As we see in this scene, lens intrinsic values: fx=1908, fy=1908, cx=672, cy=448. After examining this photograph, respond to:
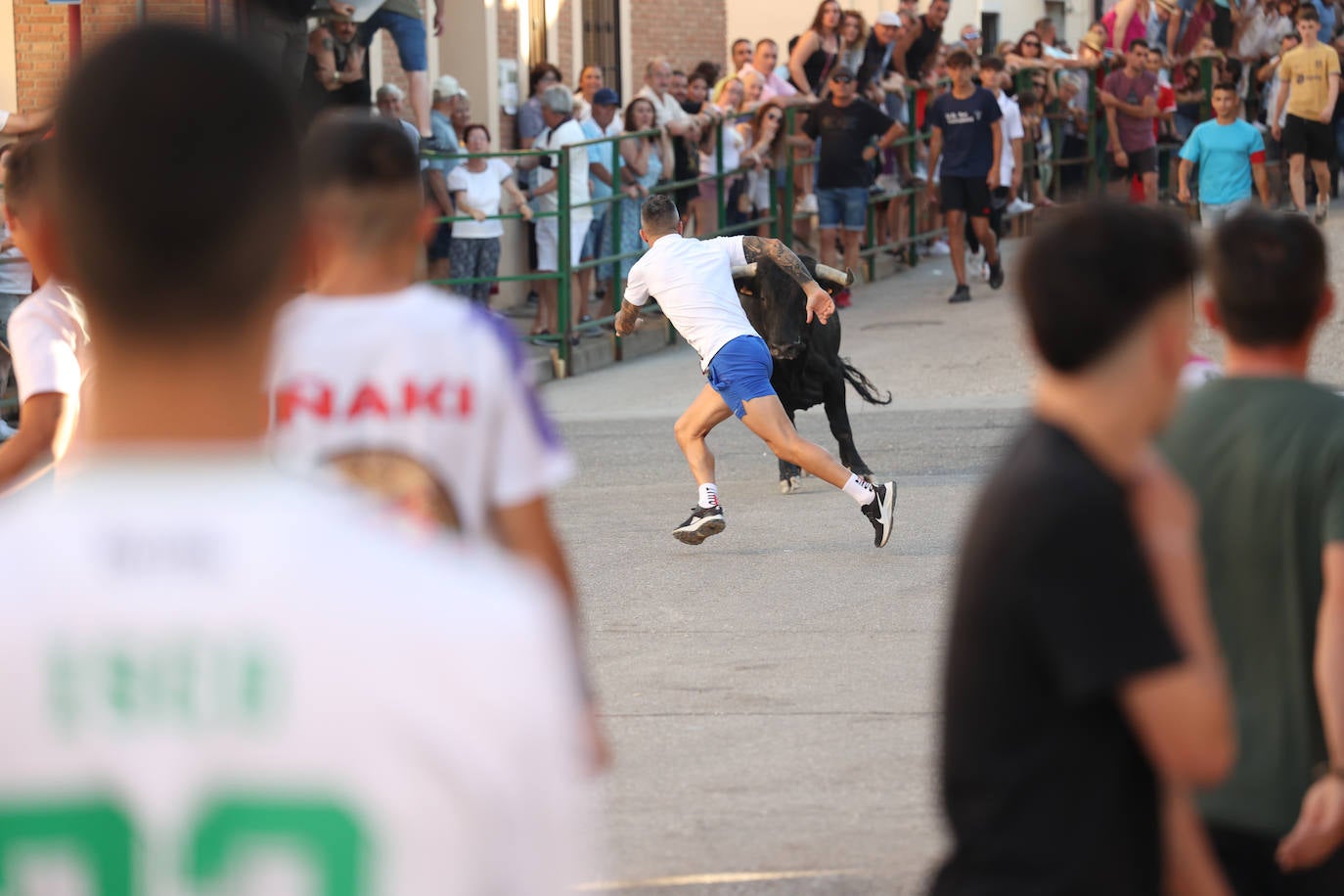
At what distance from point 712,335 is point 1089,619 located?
7448 mm

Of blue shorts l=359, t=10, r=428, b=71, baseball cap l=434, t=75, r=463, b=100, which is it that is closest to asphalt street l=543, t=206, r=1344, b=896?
baseball cap l=434, t=75, r=463, b=100

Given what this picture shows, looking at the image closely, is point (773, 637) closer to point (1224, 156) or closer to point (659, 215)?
point (659, 215)

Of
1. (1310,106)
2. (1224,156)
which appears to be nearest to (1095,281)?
(1224,156)

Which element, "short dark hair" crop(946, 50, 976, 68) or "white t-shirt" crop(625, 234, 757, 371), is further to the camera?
"short dark hair" crop(946, 50, 976, 68)

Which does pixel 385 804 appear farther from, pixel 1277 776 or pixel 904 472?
pixel 904 472

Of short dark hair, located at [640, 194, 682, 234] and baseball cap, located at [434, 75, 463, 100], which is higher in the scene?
baseball cap, located at [434, 75, 463, 100]

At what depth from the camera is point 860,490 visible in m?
8.96

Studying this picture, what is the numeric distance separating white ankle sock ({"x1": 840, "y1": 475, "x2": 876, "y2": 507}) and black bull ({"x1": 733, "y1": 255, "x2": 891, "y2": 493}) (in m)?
1.59

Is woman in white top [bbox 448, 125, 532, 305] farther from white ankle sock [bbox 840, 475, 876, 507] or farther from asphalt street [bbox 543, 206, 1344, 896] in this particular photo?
white ankle sock [bbox 840, 475, 876, 507]

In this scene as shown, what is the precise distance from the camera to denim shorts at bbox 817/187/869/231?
17.6 meters

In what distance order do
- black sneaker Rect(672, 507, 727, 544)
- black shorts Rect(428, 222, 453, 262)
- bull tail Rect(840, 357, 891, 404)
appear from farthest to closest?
black shorts Rect(428, 222, 453, 262), bull tail Rect(840, 357, 891, 404), black sneaker Rect(672, 507, 727, 544)

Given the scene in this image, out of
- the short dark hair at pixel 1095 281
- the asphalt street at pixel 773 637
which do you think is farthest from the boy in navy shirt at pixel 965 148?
the short dark hair at pixel 1095 281

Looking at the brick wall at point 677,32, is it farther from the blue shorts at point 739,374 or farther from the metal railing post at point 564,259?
the blue shorts at point 739,374

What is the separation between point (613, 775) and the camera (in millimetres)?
5551
